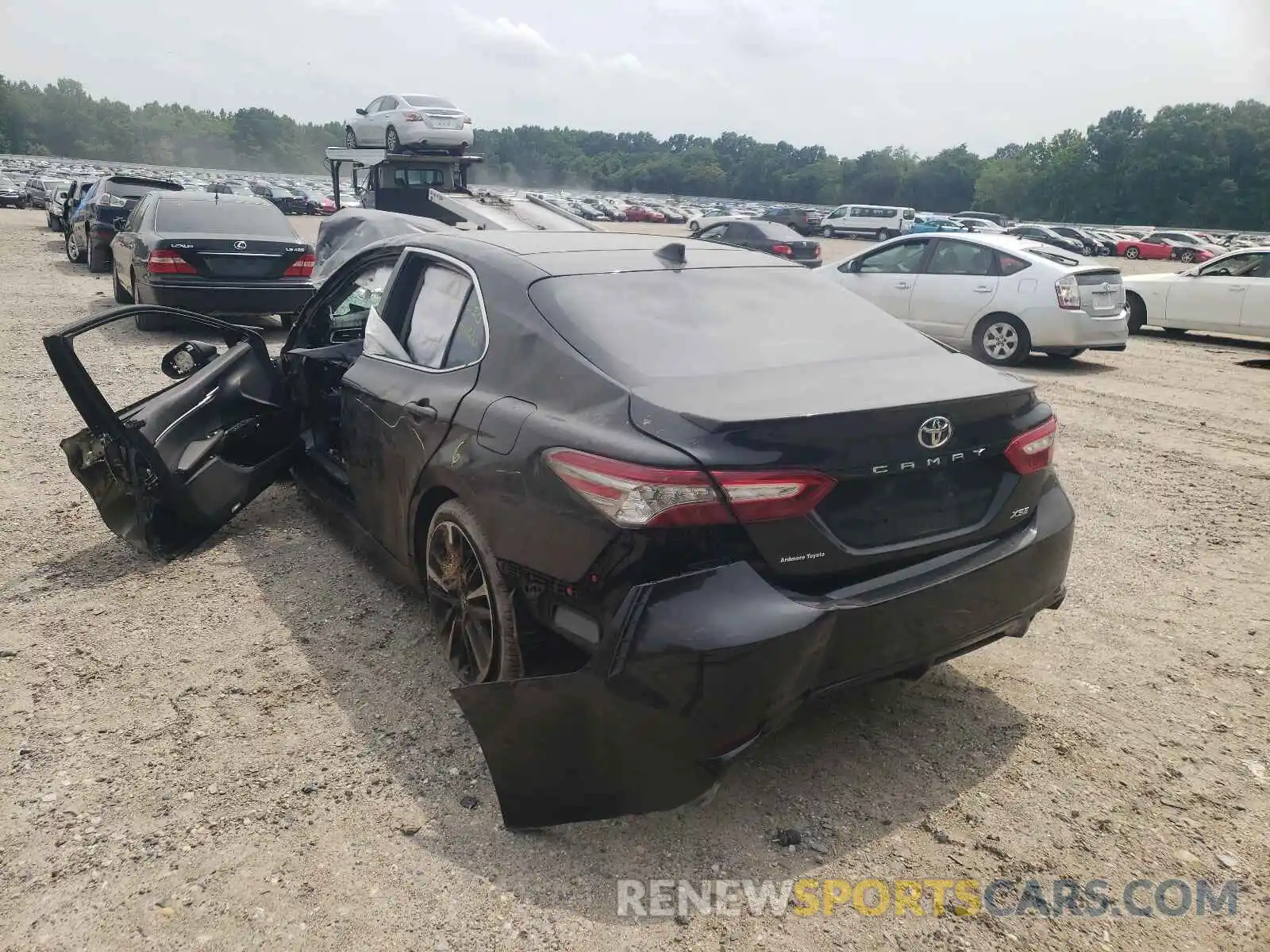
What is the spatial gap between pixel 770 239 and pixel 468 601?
2054 centimetres

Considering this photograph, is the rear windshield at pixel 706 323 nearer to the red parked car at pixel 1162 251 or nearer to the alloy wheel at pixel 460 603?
the alloy wheel at pixel 460 603

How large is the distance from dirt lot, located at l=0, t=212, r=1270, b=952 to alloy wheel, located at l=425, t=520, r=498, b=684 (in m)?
0.22

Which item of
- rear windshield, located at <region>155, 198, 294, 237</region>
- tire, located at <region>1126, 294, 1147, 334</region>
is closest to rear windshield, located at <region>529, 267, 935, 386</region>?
rear windshield, located at <region>155, 198, 294, 237</region>

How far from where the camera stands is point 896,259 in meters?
11.7

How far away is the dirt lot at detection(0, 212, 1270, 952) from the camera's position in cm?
240

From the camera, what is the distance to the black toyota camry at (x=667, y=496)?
2.46 meters

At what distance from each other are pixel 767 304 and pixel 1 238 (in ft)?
86.0

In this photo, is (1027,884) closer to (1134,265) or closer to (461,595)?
(461,595)

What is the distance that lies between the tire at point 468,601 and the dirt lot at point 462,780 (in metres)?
0.24

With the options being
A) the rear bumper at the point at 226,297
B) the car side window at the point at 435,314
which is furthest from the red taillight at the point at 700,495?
the rear bumper at the point at 226,297

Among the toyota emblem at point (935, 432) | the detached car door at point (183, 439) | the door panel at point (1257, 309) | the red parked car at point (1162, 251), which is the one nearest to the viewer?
the toyota emblem at point (935, 432)

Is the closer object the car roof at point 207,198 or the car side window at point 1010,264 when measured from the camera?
the car side window at point 1010,264

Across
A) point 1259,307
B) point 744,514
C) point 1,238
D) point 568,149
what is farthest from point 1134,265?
point 568,149

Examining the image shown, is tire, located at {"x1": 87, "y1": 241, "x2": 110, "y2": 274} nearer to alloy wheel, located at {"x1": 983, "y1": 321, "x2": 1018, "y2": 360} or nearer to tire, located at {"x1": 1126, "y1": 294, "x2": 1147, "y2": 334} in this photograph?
alloy wheel, located at {"x1": 983, "y1": 321, "x2": 1018, "y2": 360}
